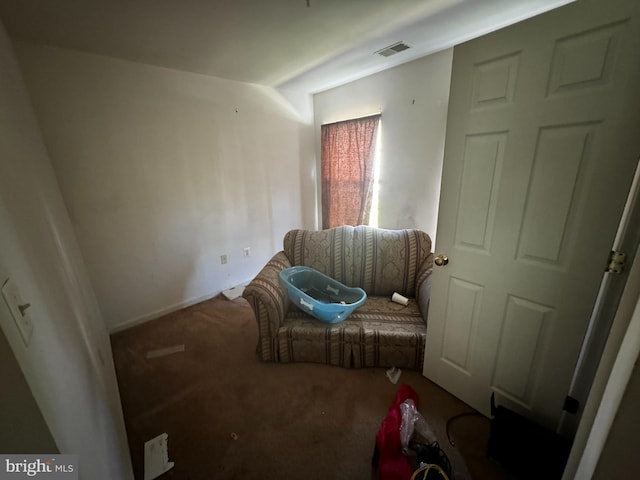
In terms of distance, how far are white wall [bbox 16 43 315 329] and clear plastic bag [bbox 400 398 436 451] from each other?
2.31 m

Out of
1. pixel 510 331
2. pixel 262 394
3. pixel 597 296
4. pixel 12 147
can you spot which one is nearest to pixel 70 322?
pixel 12 147

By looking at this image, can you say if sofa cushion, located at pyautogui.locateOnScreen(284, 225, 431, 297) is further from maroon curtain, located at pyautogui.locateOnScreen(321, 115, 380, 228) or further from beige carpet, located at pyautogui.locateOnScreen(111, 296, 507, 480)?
maroon curtain, located at pyautogui.locateOnScreen(321, 115, 380, 228)

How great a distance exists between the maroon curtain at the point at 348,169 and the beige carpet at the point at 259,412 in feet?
6.03

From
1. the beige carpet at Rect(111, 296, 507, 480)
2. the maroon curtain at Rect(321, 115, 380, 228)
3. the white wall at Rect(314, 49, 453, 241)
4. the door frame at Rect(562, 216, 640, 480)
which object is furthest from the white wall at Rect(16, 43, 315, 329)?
the door frame at Rect(562, 216, 640, 480)

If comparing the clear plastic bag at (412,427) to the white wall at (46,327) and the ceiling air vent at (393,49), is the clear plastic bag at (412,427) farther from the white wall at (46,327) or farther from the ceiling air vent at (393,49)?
the ceiling air vent at (393,49)

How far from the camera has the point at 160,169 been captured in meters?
2.32

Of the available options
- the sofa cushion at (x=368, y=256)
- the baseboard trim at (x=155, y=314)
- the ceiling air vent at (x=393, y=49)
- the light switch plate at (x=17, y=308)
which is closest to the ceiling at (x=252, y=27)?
the ceiling air vent at (x=393, y=49)

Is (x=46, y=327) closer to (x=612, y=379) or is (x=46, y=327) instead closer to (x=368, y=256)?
(x=612, y=379)

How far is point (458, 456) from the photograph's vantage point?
1.26 meters

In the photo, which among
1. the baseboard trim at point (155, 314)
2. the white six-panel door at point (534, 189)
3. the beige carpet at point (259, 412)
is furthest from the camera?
the baseboard trim at point (155, 314)

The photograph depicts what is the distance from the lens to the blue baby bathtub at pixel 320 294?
1.71 metres

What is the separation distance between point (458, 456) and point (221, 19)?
9.15ft

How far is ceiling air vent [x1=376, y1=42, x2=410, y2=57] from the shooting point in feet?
6.67

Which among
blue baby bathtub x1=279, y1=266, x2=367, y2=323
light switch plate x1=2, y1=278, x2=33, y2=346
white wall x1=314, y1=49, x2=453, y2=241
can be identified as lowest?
blue baby bathtub x1=279, y1=266, x2=367, y2=323
